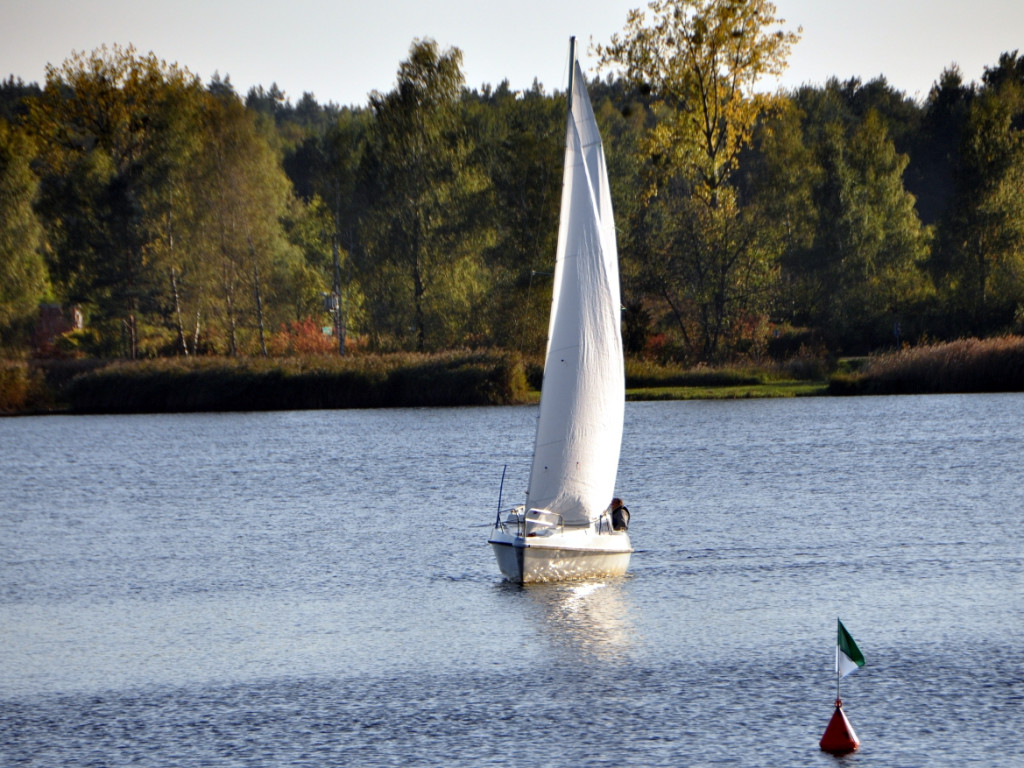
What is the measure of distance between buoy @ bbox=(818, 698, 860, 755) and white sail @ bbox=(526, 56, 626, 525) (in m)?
11.8

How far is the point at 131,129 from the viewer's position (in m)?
108

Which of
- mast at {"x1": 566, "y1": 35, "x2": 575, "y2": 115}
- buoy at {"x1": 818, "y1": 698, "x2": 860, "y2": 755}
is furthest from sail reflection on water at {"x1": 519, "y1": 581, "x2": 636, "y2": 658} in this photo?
mast at {"x1": 566, "y1": 35, "x2": 575, "y2": 115}

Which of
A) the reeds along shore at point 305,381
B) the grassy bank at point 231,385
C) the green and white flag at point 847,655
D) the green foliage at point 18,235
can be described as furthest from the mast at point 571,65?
the green foliage at point 18,235

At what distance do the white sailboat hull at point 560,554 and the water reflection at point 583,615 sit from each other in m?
0.28

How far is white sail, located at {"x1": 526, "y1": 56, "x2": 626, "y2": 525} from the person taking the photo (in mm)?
31469

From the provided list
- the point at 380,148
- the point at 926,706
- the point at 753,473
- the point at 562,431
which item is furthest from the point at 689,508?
the point at 380,148

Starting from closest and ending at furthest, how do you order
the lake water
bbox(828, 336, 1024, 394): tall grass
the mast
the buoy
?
the buoy < the lake water < the mast < bbox(828, 336, 1024, 394): tall grass

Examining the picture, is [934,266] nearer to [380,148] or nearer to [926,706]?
[380,148]

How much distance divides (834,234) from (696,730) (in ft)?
303

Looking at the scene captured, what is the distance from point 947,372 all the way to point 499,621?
204 feet

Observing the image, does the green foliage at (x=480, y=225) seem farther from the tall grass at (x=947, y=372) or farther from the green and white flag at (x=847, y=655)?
the green and white flag at (x=847, y=655)

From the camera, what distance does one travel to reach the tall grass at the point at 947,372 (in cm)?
8550

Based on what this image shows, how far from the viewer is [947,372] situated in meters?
85.4

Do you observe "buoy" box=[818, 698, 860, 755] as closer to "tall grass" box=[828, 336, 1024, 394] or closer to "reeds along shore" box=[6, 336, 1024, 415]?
"tall grass" box=[828, 336, 1024, 394]
